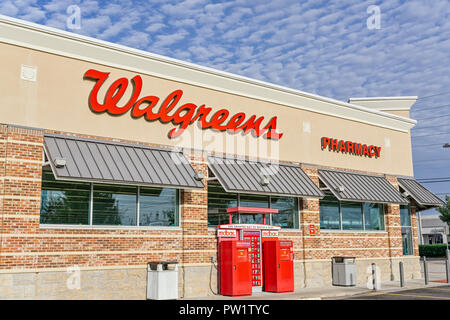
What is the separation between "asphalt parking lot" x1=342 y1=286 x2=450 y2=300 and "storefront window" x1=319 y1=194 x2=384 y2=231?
4.33 metres

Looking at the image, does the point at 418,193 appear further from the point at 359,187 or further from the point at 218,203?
the point at 218,203

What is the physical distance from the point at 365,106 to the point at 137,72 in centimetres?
1498

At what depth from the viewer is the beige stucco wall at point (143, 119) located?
49.2ft

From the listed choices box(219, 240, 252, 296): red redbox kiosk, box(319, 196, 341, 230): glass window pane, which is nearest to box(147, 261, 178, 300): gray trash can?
box(219, 240, 252, 296): red redbox kiosk

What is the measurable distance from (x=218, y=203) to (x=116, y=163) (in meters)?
4.67

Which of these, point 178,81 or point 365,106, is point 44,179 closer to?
point 178,81

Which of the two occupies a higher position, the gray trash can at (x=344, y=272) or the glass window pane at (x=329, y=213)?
the glass window pane at (x=329, y=213)

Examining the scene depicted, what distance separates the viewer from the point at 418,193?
2612cm

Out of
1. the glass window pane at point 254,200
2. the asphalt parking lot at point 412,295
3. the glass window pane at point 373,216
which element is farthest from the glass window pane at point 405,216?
the glass window pane at point 254,200

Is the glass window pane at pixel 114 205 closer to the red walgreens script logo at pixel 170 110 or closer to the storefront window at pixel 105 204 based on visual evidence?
the storefront window at pixel 105 204

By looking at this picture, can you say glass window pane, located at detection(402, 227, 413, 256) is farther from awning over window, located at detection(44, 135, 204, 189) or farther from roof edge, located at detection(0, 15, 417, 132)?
awning over window, located at detection(44, 135, 204, 189)

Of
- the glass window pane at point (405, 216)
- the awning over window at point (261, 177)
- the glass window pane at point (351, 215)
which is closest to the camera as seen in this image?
the awning over window at point (261, 177)

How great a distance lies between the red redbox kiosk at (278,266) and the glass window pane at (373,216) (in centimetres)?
688

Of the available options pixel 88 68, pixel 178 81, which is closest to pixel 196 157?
pixel 178 81
